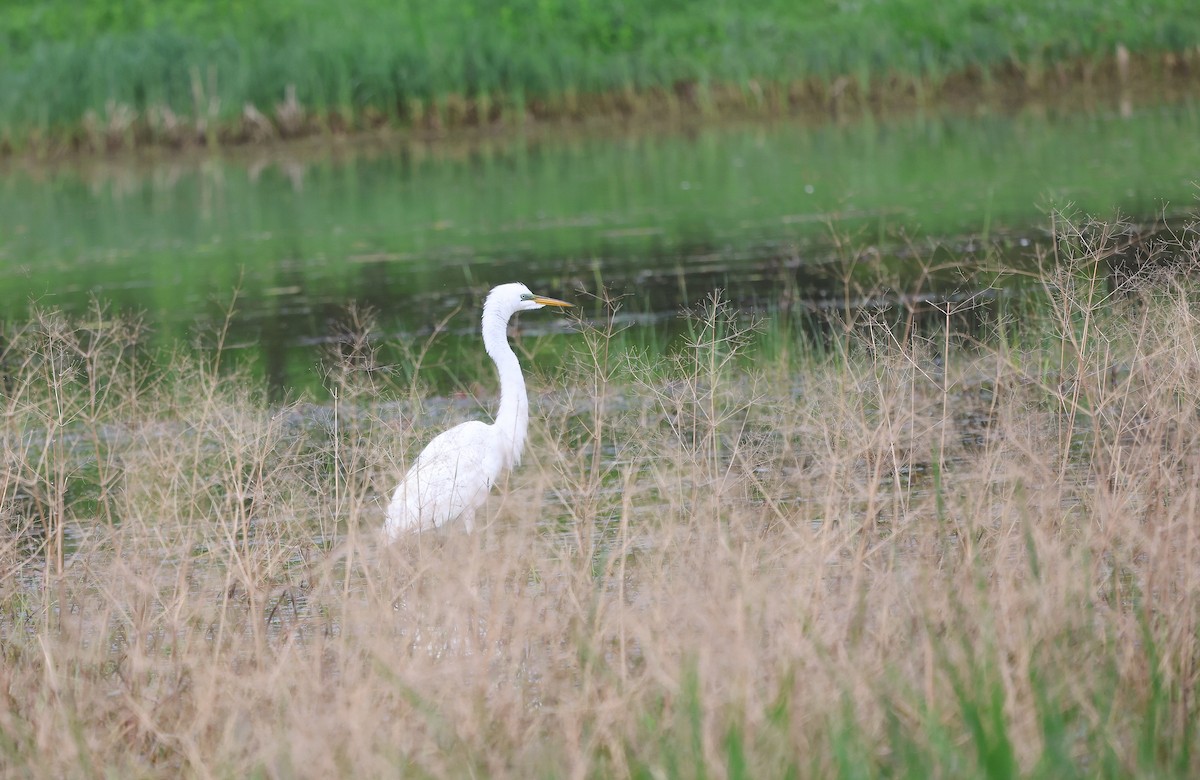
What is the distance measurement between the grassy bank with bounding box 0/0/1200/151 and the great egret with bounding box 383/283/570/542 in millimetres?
14967

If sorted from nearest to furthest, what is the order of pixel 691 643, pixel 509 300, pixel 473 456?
pixel 691 643 → pixel 473 456 → pixel 509 300

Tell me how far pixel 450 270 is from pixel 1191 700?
9.71m

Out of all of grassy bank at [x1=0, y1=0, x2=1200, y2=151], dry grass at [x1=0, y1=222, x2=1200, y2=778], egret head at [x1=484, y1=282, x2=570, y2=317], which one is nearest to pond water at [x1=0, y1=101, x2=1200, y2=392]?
grassy bank at [x1=0, y1=0, x2=1200, y2=151]

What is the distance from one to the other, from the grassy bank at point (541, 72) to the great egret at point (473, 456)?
589 inches

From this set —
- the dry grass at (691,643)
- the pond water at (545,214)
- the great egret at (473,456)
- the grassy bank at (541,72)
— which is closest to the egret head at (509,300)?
the great egret at (473,456)

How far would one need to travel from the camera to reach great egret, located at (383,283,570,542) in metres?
5.90

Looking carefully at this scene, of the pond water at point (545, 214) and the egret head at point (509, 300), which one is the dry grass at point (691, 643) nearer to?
the egret head at point (509, 300)

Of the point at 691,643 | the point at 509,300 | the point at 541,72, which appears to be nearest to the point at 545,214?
the point at 541,72

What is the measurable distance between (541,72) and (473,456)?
16.1 meters

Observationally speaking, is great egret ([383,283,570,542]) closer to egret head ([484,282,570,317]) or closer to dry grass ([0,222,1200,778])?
egret head ([484,282,570,317])

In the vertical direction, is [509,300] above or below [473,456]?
above

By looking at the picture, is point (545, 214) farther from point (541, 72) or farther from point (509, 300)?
point (509, 300)

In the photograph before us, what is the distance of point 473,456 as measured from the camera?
20.8 feet

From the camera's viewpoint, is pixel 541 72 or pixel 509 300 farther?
pixel 541 72
